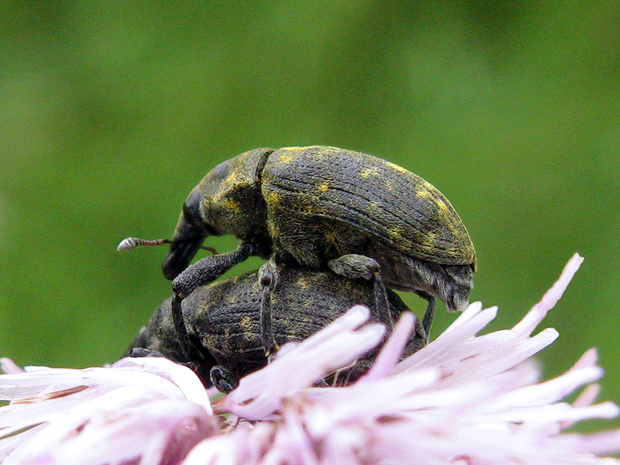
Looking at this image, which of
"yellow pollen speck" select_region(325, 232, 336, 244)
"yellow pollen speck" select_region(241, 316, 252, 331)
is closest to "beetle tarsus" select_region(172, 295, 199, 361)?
"yellow pollen speck" select_region(241, 316, 252, 331)

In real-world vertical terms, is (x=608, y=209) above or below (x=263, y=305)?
below

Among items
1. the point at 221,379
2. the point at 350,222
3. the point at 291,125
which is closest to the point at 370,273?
the point at 350,222

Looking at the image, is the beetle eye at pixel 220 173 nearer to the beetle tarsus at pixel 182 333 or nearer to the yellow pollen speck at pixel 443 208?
the beetle tarsus at pixel 182 333

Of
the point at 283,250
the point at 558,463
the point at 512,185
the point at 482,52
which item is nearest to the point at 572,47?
the point at 482,52

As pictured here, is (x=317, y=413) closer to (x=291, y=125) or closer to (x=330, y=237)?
(x=330, y=237)

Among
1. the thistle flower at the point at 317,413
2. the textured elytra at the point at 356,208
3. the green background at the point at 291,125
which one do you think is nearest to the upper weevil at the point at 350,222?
the textured elytra at the point at 356,208

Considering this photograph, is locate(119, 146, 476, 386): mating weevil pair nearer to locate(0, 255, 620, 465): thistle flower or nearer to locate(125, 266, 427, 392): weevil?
locate(125, 266, 427, 392): weevil

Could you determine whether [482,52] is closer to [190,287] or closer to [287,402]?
[190,287]
